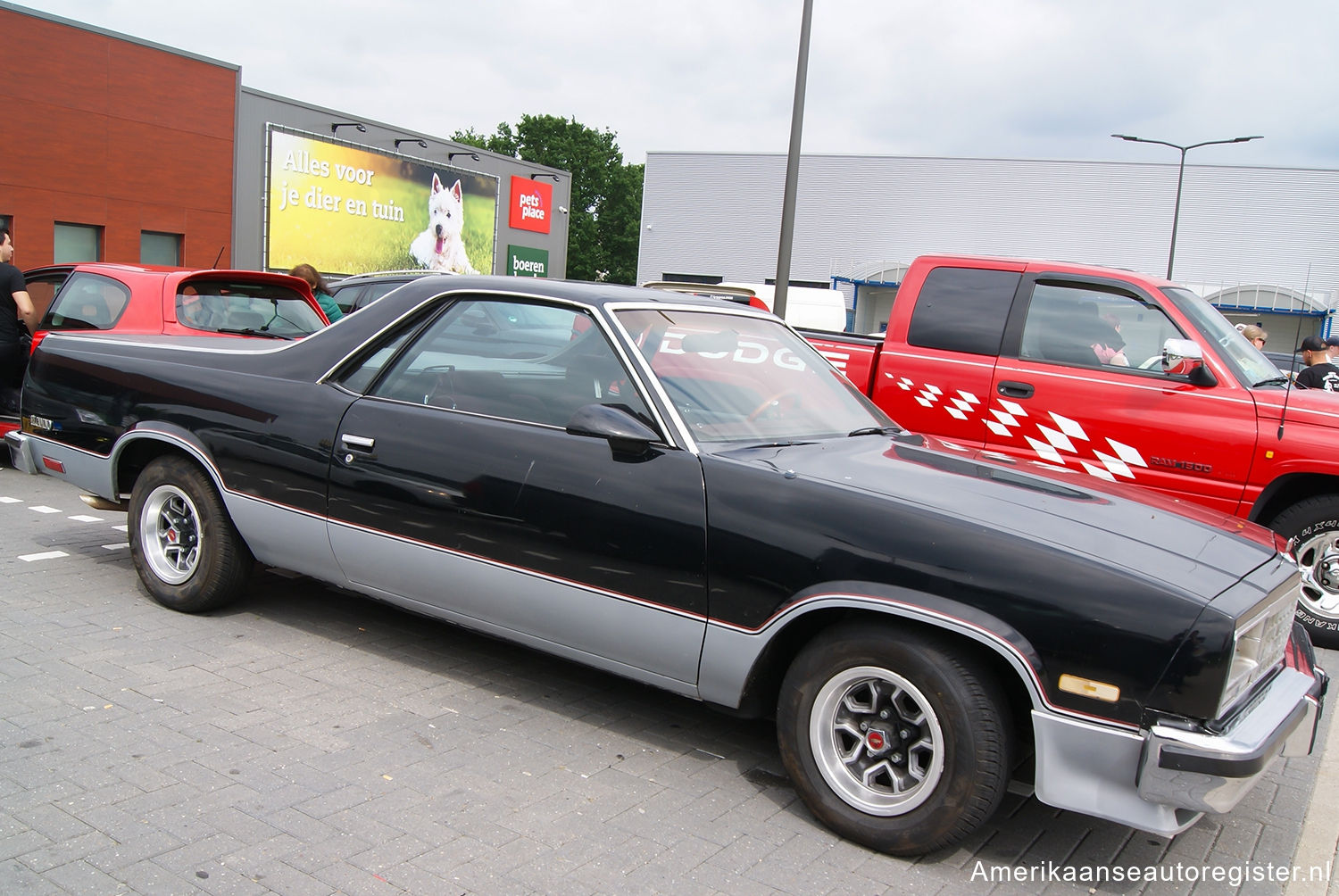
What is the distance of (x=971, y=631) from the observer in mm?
2764

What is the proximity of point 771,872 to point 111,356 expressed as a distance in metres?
4.05

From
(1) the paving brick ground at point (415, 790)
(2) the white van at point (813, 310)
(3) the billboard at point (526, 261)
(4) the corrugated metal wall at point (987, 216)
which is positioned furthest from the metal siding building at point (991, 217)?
(1) the paving brick ground at point (415, 790)

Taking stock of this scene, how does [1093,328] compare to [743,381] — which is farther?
[1093,328]

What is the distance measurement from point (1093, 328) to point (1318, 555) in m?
1.81

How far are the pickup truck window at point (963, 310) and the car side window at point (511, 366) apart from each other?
134 inches

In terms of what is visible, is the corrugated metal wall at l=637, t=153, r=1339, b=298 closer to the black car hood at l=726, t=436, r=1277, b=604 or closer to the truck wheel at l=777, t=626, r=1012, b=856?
the black car hood at l=726, t=436, r=1277, b=604

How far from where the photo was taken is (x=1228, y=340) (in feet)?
19.7

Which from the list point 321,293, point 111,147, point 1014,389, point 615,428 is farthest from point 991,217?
point 615,428

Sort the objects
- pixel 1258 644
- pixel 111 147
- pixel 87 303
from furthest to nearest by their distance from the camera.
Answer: pixel 111 147 < pixel 87 303 < pixel 1258 644

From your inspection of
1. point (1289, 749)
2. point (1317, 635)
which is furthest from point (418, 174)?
point (1289, 749)

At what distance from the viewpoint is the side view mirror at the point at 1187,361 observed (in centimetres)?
541

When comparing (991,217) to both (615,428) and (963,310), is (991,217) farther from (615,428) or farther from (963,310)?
(615,428)

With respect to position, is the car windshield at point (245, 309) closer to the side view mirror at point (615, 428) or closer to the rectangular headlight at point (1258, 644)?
the side view mirror at point (615, 428)

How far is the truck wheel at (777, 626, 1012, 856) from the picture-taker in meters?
2.80
